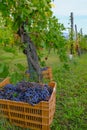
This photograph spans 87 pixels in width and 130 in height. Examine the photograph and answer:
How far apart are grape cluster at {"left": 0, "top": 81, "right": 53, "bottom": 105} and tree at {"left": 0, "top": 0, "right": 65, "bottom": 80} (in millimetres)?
436

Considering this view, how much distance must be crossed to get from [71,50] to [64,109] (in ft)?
18.7

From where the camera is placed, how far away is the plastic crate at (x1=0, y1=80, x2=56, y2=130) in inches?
98.0

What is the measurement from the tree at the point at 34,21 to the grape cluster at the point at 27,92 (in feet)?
1.43

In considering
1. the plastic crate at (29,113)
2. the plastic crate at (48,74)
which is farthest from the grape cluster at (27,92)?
the plastic crate at (48,74)

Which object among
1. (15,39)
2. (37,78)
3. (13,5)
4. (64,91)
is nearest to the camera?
(13,5)

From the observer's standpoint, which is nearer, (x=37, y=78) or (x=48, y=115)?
(x=48, y=115)

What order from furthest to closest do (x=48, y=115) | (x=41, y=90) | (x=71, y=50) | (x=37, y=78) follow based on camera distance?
1. (x=71, y=50)
2. (x=37, y=78)
3. (x=41, y=90)
4. (x=48, y=115)

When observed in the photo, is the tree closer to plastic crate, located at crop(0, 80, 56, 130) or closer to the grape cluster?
the grape cluster

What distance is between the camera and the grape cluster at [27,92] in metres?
2.60

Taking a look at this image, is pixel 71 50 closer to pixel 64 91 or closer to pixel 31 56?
pixel 64 91

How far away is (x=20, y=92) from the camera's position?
2754 millimetres

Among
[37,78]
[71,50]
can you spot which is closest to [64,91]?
[37,78]

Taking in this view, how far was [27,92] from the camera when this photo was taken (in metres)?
2.69

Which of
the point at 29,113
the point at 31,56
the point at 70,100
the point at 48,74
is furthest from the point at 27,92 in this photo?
the point at 48,74
